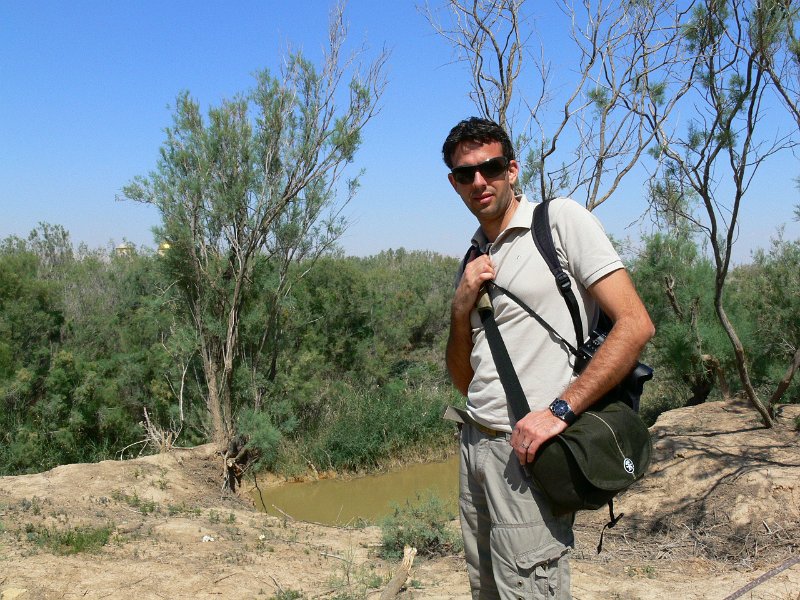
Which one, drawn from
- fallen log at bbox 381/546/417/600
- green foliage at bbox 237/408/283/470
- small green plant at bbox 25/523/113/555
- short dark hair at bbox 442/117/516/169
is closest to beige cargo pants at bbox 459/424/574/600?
short dark hair at bbox 442/117/516/169

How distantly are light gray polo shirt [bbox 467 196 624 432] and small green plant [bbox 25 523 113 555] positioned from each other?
3902mm

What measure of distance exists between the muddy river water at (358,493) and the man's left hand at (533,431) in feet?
23.4

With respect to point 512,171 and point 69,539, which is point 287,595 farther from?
point 512,171

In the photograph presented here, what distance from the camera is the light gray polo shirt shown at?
1912 mm

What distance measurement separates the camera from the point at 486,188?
2111 mm

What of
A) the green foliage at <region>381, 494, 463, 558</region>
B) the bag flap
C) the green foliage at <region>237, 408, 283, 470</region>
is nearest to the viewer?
the bag flap

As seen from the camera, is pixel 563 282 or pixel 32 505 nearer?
pixel 563 282

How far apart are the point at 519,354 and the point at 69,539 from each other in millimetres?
4225

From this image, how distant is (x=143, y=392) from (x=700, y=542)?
823 centimetres

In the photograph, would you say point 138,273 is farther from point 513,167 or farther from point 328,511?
point 513,167

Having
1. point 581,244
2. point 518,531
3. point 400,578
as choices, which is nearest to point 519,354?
point 581,244

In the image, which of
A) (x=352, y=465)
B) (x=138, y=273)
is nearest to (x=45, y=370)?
(x=138, y=273)

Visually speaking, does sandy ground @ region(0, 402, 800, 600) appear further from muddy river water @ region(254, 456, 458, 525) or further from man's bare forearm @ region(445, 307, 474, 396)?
muddy river water @ region(254, 456, 458, 525)

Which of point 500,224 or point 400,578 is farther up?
point 500,224
